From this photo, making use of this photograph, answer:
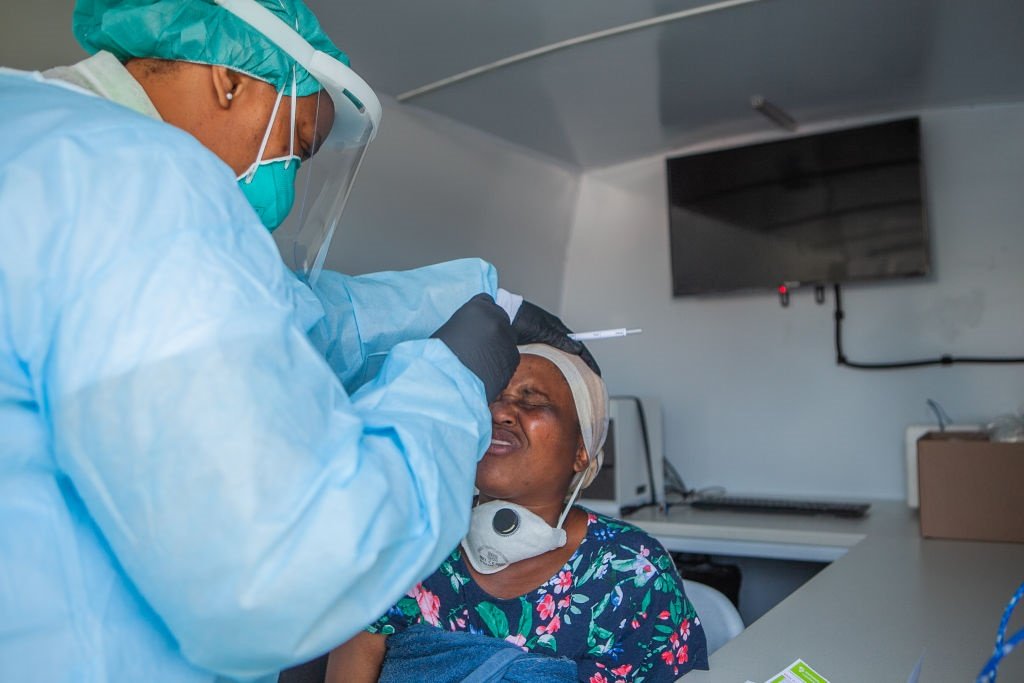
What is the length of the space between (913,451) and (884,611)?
1.29m

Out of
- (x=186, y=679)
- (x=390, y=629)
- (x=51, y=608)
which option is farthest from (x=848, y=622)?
Result: (x=51, y=608)

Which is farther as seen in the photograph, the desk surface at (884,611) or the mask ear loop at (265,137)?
the desk surface at (884,611)

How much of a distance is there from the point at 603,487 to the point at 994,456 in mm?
1180

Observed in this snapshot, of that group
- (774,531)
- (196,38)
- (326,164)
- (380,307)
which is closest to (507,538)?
(380,307)

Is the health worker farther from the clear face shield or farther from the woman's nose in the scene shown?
the woman's nose

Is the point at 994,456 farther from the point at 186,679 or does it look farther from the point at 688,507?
the point at 186,679

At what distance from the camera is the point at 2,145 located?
710 mm

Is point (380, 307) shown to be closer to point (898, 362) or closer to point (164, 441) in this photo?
point (164, 441)

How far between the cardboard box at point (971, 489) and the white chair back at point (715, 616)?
85 centimetres

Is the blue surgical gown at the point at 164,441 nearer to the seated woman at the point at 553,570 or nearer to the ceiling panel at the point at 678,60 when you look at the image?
the seated woman at the point at 553,570

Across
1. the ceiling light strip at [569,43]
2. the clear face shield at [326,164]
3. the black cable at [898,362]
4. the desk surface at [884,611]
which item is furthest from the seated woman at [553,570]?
the black cable at [898,362]

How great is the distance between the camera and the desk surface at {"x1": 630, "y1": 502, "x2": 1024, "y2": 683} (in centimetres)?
133

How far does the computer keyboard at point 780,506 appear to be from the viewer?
2.67 m

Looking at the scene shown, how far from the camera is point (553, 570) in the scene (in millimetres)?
1506
